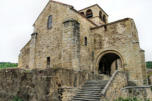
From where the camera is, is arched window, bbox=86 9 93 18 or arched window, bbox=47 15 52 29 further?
arched window, bbox=86 9 93 18

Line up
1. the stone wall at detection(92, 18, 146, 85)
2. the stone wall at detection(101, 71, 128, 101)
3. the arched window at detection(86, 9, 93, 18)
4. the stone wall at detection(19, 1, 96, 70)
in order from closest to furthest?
the stone wall at detection(101, 71, 128, 101) < the stone wall at detection(92, 18, 146, 85) < the stone wall at detection(19, 1, 96, 70) < the arched window at detection(86, 9, 93, 18)

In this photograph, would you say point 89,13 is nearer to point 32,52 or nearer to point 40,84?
point 32,52

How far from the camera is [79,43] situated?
1466cm

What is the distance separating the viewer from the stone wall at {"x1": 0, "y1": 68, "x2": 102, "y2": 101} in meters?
8.64

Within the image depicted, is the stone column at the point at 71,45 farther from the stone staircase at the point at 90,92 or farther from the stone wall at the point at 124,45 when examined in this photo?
the stone staircase at the point at 90,92

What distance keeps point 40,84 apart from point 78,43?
6759 millimetres

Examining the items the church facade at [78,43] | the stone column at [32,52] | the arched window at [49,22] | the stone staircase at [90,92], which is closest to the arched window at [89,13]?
the church facade at [78,43]

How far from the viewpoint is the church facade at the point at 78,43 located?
13.8 metres

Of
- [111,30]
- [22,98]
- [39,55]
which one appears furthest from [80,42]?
[22,98]

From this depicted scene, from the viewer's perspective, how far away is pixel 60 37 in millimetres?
15305

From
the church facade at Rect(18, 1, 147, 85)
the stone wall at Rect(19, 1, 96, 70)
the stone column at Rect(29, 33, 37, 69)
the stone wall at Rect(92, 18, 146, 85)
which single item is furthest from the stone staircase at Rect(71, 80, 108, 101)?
the stone column at Rect(29, 33, 37, 69)

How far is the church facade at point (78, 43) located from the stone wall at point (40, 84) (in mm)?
3906

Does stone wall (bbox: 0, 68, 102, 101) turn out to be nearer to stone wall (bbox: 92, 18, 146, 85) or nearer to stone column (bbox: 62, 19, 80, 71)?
stone column (bbox: 62, 19, 80, 71)

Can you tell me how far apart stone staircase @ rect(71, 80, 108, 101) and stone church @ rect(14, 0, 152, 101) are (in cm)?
214
